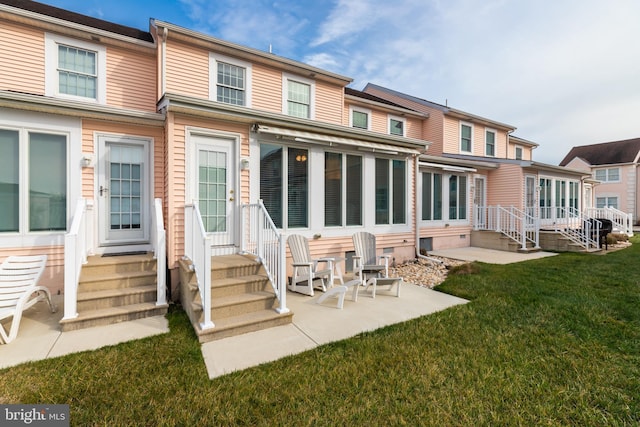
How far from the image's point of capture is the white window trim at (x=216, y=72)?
7.80m

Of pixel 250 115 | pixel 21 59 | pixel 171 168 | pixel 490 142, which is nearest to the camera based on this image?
pixel 171 168

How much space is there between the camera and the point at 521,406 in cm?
233

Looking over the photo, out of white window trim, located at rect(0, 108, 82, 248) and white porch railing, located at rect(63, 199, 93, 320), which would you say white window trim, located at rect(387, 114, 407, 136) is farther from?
white porch railing, located at rect(63, 199, 93, 320)

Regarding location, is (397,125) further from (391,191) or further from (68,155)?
(68,155)

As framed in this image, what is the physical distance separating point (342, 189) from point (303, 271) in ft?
7.58

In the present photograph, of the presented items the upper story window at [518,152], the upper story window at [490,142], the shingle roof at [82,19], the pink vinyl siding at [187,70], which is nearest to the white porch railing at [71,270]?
the pink vinyl siding at [187,70]

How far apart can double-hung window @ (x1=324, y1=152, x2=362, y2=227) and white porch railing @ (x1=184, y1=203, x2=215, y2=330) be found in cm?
305

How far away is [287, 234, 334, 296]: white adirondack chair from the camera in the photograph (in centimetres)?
534

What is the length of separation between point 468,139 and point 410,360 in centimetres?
1391

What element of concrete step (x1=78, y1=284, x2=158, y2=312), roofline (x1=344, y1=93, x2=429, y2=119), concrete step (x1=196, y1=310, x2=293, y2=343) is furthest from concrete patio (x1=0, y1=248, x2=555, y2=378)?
roofline (x1=344, y1=93, x2=429, y2=119)

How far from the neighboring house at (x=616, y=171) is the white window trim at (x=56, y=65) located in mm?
30936

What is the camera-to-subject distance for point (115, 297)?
13.6ft

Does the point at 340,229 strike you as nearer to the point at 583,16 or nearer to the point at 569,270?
the point at 569,270

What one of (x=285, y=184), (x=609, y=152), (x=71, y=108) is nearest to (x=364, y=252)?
(x=285, y=184)
